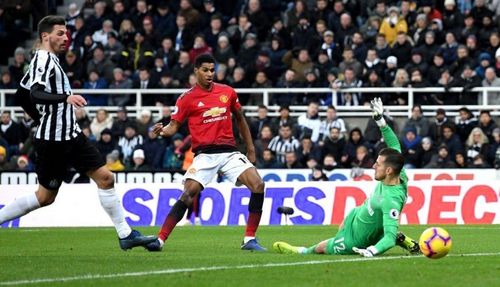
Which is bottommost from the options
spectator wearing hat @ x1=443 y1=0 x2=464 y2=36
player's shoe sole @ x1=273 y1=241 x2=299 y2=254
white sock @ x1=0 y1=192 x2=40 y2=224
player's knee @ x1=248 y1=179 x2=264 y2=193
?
player's shoe sole @ x1=273 y1=241 x2=299 y2=254

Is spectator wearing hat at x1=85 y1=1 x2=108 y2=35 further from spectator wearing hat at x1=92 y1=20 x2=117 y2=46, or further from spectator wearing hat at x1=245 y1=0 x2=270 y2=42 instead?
spectator wearing hat at x1=245 y1=0 x2=270 y2=42

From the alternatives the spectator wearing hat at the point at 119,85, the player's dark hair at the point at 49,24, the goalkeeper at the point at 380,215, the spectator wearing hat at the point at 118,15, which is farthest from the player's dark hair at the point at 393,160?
the spectator wearing hat at the point at 118,15

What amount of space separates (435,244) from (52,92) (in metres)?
4.17

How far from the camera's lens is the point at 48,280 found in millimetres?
10906

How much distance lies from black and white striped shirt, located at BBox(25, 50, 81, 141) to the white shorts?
200cm

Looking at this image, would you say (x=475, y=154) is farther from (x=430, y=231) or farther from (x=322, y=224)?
(x=430, y=231)

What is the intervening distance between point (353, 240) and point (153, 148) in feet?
51.4

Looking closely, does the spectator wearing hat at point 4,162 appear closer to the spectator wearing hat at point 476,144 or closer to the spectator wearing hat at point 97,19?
the spectator wearing hat at point 97,19

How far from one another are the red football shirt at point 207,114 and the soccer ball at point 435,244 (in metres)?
3.44

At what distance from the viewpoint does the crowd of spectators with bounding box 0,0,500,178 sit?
90.4ft

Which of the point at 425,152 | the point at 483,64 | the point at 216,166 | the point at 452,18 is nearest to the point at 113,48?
the point at 452,18

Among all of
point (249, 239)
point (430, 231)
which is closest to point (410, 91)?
point (249, 239)

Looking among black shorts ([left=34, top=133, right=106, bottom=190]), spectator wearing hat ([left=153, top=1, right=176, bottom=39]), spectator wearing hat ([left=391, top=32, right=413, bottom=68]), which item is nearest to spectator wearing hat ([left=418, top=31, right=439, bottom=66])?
spectator wearing hat ([left=391, top=32, right=413, bottom=68])

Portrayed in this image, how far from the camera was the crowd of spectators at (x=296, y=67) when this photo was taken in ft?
90.4
